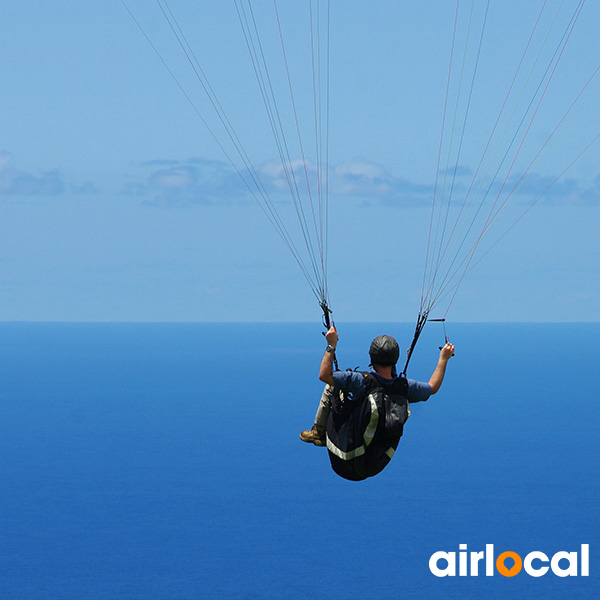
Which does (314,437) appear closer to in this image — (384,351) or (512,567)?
(384,351)

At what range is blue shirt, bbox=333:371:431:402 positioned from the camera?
11672 mm

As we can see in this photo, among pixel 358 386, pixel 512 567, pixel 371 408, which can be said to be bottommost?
pixel 371 408

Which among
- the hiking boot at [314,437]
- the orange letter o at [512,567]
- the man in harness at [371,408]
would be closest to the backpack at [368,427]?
the man in harness at [371,408]

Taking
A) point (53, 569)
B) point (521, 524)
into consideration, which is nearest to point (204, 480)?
point (53, 569)

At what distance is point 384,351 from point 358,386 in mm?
586

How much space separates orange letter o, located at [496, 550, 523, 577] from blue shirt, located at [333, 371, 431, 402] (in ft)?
562

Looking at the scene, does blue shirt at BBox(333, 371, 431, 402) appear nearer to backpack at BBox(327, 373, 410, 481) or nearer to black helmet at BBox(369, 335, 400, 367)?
backpack at BBox(327, 373, 410, 481)

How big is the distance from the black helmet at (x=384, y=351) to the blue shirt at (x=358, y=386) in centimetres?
26

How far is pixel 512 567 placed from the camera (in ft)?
600

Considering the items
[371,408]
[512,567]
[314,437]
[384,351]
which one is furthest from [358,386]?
[512,567]

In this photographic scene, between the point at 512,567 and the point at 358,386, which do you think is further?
the point at 512,567

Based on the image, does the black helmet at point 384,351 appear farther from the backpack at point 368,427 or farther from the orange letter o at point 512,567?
the orange letter o at point 512,567

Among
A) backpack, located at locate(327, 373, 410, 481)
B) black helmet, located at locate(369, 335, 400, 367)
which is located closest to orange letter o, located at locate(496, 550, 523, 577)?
backpack, located at locate(327, 373, 410, 481)

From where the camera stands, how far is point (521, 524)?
584 ft
